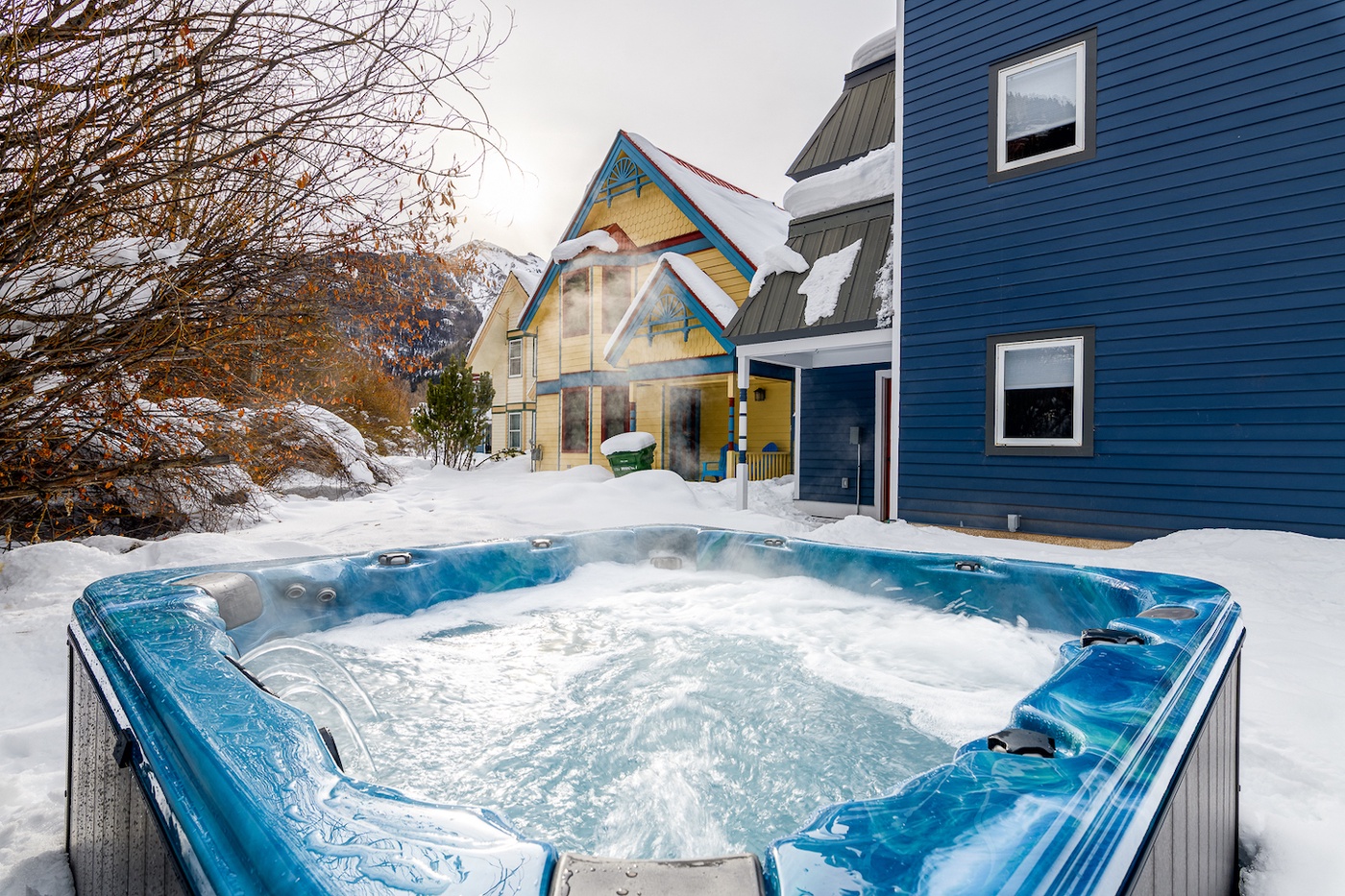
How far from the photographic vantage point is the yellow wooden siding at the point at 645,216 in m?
12.0

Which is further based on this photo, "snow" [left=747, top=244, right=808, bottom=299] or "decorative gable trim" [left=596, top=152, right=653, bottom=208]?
"decorative gable trim" [left=596, top=152, right=653, bottom=208]

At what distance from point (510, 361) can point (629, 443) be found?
24.8ft

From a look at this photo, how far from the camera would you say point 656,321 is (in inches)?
452

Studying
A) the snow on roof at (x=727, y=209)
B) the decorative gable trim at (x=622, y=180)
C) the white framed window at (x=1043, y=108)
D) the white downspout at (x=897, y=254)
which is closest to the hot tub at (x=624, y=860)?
the white downspout at (x=897, y=254)

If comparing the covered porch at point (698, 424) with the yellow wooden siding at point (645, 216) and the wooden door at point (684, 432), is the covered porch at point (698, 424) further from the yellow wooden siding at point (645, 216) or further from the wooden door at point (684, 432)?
the yellow wooden siding at point (645, 216)

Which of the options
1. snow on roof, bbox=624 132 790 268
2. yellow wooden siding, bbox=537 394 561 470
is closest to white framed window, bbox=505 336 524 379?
yellow wooden siding, bbox=537 394 561 470

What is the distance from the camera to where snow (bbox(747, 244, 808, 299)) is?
25.9ft

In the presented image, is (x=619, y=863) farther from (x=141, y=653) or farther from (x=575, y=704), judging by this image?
(x=575, y=704)

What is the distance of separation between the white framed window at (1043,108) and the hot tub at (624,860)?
5.05m

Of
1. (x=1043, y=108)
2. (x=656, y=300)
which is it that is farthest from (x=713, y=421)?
(x=1043, y=108)

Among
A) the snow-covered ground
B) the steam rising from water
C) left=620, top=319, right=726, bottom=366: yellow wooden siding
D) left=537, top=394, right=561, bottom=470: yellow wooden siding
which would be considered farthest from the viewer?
left=537, top=394, right=561, bottom=470: yellow wooden siding

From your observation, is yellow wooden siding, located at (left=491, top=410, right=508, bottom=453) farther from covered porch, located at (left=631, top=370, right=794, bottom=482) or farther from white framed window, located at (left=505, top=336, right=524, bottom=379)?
covered porch, located at (left=631, top=370, right=794, bottom=482)

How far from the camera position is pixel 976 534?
6207 mm

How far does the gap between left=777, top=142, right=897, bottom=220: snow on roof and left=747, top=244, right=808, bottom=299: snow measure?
1.82 ft
